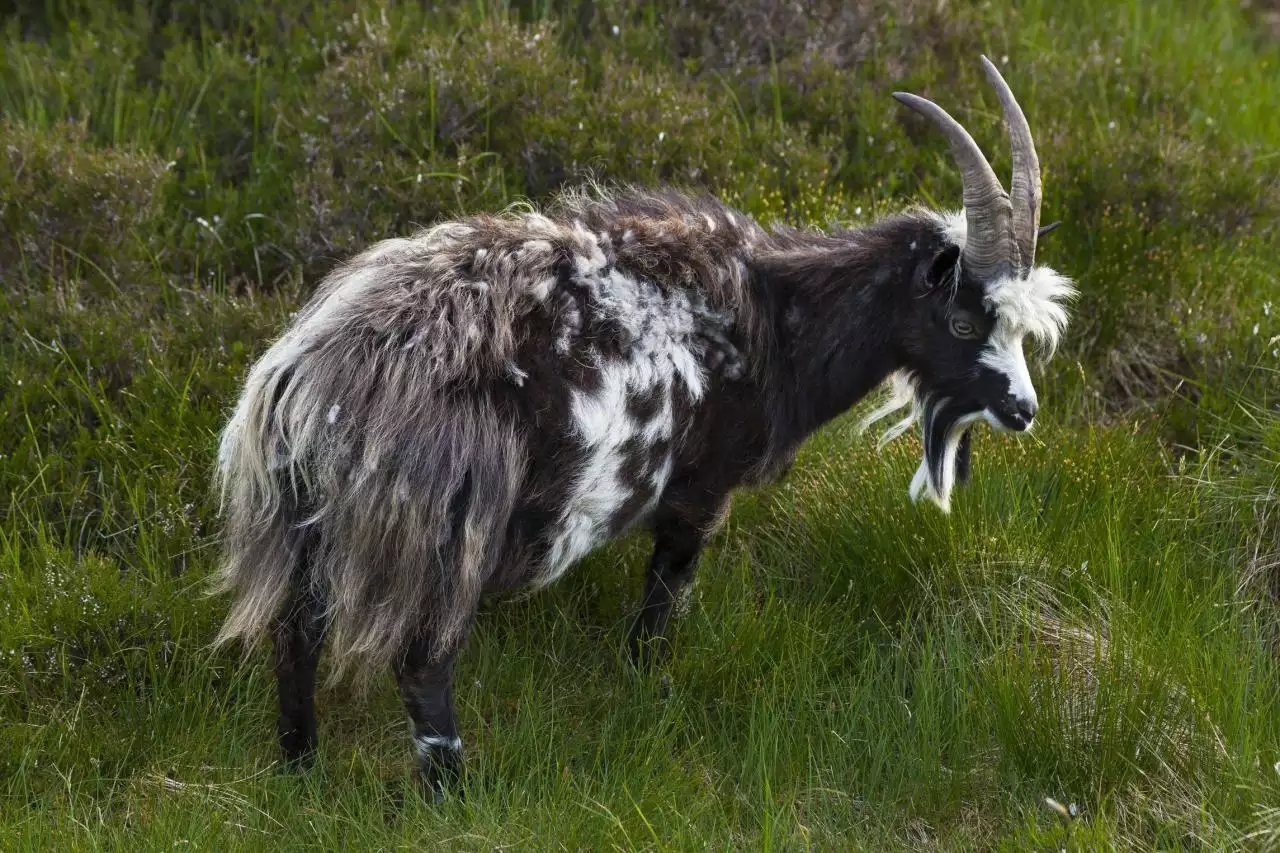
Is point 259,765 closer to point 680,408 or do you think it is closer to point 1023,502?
point 680,408

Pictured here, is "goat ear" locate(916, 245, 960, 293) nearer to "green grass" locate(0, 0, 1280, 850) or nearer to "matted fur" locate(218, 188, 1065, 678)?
"matted fur" locate(218, 188, 1065, 678)

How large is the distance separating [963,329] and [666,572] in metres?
1.32

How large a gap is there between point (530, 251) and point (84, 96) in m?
3.69

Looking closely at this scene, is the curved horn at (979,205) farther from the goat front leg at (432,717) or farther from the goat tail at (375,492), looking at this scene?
the goat front leg at (432,717)

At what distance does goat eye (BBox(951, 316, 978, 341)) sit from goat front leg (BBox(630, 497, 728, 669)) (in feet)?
3.12

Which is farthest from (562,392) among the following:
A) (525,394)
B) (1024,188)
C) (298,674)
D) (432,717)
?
(1024,188)

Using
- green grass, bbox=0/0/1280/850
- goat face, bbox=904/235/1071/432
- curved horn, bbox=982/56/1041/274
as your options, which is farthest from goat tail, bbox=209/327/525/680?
curved horn, bbox=982/56/1041/274

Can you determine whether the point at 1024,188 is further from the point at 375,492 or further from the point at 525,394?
the point at 375,492

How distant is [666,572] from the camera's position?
16.7 ft

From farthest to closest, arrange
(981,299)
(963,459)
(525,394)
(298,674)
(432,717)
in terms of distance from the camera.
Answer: (963,459), (981,299), (298,674), (432,717), (525,394)

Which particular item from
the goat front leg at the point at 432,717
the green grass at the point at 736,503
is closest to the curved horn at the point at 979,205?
the green grass at the point at 736,503

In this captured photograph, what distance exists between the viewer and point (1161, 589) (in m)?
5.14

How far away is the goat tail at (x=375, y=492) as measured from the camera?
3975 mm

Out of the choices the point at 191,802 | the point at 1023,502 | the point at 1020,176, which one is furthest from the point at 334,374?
the point at 1023,502
